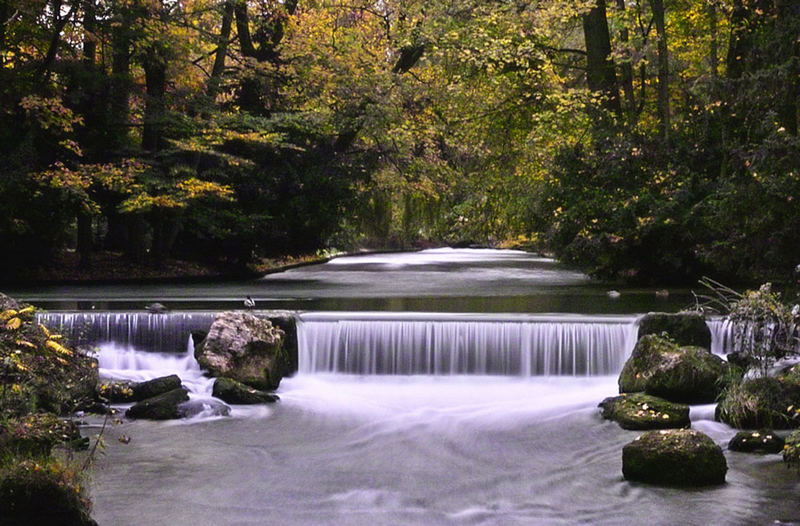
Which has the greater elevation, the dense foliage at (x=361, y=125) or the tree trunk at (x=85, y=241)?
the dense foliage at (x=361, y=125)

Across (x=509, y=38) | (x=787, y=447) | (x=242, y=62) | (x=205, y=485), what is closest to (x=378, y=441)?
(x=205, y=485)

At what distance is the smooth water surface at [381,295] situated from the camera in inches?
639

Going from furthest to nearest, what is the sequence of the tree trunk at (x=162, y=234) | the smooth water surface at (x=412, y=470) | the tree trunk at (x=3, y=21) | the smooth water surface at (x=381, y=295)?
the tree trunk at (x=162, y=234)
the tree trunk at (x=3, y=21)
the smooth water surface at (x=381, y=295)
the smooth water surface at (x=412, y=470)

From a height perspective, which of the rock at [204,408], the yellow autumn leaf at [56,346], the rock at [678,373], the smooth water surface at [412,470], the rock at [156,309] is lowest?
the smooth water surface at [412,470]

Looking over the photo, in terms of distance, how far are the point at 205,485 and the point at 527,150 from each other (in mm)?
15672

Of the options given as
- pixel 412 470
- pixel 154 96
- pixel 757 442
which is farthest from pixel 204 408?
pixel 154 96

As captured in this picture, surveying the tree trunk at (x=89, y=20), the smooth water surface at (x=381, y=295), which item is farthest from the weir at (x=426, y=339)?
the tree trunk at (x=89, y=20)

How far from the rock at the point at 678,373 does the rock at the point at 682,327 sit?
127cm

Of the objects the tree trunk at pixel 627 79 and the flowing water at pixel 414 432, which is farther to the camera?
the tree trunk at pixel 627 79

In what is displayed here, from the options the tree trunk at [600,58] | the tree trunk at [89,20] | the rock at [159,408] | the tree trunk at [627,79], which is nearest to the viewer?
the rock at [159,408]

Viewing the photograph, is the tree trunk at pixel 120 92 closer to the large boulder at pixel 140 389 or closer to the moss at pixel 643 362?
the large boulder at pixel 140 389

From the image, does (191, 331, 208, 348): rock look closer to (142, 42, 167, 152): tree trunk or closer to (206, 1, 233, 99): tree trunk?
(142, 42, 167, 152): tree trunk

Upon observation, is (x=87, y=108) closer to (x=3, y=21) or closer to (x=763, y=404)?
(x=3, y=21)

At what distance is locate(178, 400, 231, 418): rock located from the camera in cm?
1072
